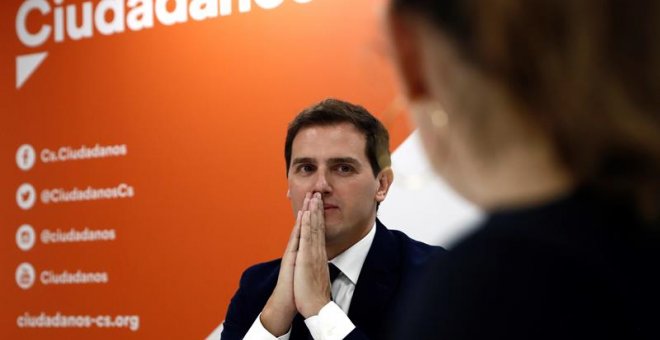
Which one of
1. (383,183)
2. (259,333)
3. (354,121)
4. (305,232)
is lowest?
(259,333)

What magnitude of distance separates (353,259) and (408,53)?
1.63 metres

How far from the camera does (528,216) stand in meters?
0.41

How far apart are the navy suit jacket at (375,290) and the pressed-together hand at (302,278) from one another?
0.26 ft

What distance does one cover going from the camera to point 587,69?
390 mm

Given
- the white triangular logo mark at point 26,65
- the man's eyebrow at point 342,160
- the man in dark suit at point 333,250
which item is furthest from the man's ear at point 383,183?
the white triangular logo mark at point 26,65

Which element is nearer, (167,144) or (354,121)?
(354,121)

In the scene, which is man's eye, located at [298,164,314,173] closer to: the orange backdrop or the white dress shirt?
the white dress shirt

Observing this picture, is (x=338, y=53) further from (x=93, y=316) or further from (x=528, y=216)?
(x=528, y=216)

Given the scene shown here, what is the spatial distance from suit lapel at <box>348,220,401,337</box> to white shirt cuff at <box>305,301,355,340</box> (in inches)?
3.9

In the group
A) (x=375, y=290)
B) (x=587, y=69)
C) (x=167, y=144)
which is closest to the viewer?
(x=587, y=69)

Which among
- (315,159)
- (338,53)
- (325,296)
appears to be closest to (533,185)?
(325,296)

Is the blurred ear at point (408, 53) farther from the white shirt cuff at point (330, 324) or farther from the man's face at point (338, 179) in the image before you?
the man's face at point (338, 179)

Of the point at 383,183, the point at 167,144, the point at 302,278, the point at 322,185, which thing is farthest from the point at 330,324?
the point at 167,144

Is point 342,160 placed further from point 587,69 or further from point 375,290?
point 587,69
